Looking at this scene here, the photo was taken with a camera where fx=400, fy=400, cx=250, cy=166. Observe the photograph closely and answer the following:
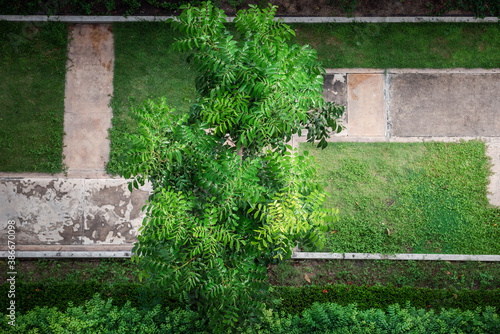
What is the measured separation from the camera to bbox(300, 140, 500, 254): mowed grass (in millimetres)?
7660

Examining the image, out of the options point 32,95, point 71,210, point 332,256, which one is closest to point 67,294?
point 71,210

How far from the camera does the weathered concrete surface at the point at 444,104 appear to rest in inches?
318

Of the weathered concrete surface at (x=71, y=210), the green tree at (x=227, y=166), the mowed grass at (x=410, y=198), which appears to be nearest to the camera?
the green tree at (x=227, y=166)

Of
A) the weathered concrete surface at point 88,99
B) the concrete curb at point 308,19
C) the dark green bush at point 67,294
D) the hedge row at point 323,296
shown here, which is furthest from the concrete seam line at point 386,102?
the weathered concrete surface at point 88,99

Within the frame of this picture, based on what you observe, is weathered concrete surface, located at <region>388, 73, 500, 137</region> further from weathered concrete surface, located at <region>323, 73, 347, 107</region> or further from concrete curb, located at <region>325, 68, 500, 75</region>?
weathered concrete surface, located at <region>323, 73, 347, 107</region>

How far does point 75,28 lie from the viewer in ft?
27.0

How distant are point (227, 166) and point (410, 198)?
200 inches

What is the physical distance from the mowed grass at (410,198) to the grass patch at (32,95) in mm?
5033

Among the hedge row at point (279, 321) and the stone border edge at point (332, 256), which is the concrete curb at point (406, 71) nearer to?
the stone border edge at point (332, 256)

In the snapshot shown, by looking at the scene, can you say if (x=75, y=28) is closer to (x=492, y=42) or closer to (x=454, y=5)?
(x=454, y=5)

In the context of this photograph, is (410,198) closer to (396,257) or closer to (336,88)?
(396,257)

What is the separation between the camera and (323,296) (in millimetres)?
6848

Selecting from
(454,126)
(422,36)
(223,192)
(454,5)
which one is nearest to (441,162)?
(454,126)

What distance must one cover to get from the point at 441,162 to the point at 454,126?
822 millimetres
